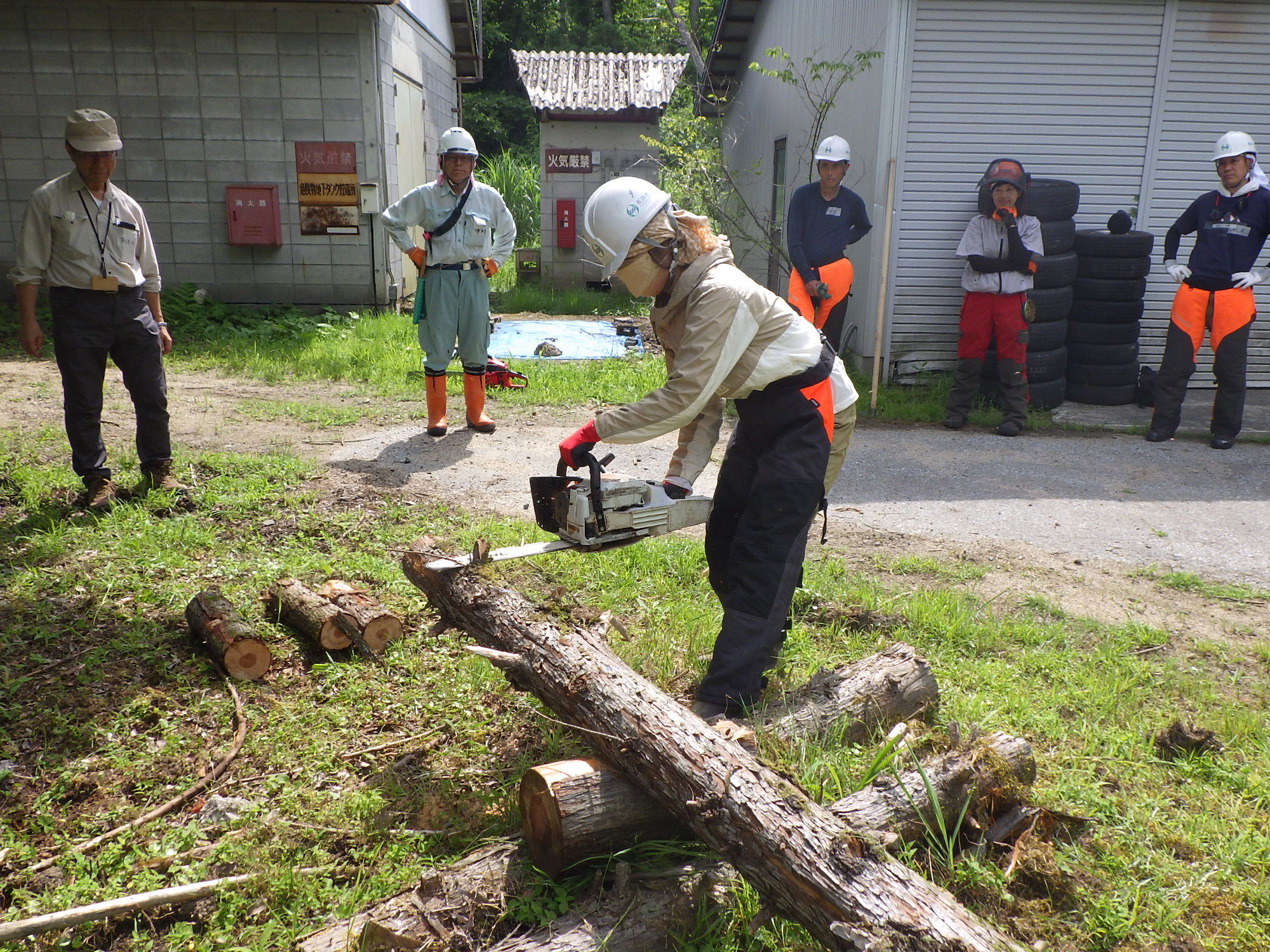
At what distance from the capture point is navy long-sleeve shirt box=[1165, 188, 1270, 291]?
7047 millimetres

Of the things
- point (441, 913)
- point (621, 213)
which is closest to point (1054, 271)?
Answer: point (621, 213)

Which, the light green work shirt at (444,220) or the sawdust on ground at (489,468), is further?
the light green work shirt at (444,220)

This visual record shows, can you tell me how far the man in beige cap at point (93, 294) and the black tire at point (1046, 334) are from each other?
256 inches

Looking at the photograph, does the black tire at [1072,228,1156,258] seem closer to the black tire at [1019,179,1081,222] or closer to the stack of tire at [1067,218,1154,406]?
the stack of tire at [1067,218,1154,406]

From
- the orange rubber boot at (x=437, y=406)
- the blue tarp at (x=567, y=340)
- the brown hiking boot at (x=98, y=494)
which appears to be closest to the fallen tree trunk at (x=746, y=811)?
the brown hiking boot at (x=98, y=494)

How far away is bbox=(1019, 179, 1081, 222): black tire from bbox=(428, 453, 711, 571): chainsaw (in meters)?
5.82

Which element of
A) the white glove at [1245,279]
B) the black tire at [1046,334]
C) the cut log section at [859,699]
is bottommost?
the cut log section at [859,699]

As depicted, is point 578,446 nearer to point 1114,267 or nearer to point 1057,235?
point 1057,235

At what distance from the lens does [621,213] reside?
10.2 feet

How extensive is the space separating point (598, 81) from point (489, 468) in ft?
38.1

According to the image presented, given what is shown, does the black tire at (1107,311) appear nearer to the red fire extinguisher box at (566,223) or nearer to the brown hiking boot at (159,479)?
the brown hiking boot at (159,479)

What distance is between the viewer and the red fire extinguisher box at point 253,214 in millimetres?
10586

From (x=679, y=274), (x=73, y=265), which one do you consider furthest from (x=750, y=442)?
(x=73, y=265)

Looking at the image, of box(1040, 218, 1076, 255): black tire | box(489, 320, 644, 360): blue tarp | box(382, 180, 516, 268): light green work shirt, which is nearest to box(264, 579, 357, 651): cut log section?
box(382, 180, 516, 268): light green work shirt
